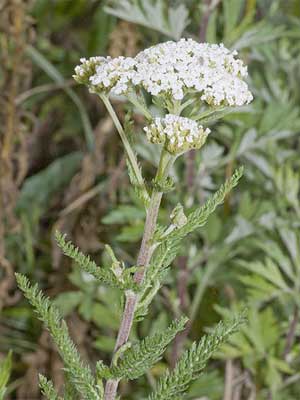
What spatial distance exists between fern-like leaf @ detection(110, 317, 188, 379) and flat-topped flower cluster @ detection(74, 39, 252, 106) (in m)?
0.23

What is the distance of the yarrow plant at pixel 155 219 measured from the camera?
790mm

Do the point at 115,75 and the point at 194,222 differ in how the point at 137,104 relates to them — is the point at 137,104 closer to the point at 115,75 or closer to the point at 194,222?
the point at 115,75

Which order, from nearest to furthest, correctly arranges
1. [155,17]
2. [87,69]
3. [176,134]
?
[176,134] < [87,69] < [155,17]

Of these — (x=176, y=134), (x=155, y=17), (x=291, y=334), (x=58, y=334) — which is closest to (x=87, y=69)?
(x=176, y=134)

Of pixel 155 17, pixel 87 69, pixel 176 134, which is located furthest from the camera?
pixel 155 17

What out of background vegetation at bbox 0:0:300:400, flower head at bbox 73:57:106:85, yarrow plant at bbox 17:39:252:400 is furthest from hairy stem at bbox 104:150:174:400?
background vegetation at bbox 0:0:300:400

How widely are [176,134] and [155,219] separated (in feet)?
Answer: 0.29

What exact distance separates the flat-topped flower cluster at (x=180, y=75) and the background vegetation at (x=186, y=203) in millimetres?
603

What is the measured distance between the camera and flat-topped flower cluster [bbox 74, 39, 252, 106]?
806mm

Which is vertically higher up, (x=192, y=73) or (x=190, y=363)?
(x=192, y=73)

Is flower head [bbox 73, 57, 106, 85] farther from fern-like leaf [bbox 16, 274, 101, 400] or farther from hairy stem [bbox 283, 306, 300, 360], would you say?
hairy stem [bbox 283, 306, 300, 360]

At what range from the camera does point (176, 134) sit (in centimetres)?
77

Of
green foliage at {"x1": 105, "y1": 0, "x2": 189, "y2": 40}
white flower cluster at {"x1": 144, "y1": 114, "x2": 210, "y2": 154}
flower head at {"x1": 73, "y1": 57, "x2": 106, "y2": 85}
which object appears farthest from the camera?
green foliage at {"x1": 105, "y1": 0, "x2": 189, "y2": 40}

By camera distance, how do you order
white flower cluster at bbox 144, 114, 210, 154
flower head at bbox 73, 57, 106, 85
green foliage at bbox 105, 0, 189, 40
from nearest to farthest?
1. white flower cluster at bbox 144, 114, 210, 154
2. flower head at bbox 73, 57, 106, 85
3. green foliage at bbox 105, 0, 189, 40
